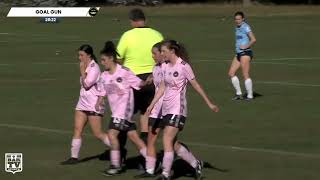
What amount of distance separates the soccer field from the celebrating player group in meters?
0.39

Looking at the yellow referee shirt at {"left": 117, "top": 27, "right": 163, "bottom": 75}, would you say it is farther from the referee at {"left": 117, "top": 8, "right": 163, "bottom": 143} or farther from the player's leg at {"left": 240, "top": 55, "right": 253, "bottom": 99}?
the player's leg at {"left": 240, "top": 55, "right": 253, "bottom": 99}

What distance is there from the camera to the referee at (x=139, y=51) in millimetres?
11969

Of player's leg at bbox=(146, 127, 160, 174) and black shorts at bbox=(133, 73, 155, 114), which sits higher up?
black shorts at bbox=(133, 73, 155, 114)

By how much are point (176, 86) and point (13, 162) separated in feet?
8.89

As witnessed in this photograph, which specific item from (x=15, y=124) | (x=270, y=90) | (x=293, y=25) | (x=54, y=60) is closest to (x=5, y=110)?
(x=15, y=124)

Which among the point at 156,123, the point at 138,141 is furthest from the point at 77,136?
the point at 156,123

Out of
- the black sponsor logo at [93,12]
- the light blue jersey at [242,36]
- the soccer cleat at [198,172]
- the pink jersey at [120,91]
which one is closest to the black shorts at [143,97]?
the pink jersey at [120,91]

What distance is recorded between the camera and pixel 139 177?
10.8 metres

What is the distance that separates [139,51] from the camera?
12.1m

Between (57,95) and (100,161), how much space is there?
7643mm

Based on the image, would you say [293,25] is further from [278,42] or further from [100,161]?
[100,161]

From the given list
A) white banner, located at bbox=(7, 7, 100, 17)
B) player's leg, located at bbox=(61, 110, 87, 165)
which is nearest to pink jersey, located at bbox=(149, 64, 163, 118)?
player's leg, located at bbox=(61, 110, 87, 165)

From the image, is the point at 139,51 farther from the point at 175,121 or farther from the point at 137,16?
the point at 175,121

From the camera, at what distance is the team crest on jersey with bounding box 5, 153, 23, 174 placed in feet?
37.0
